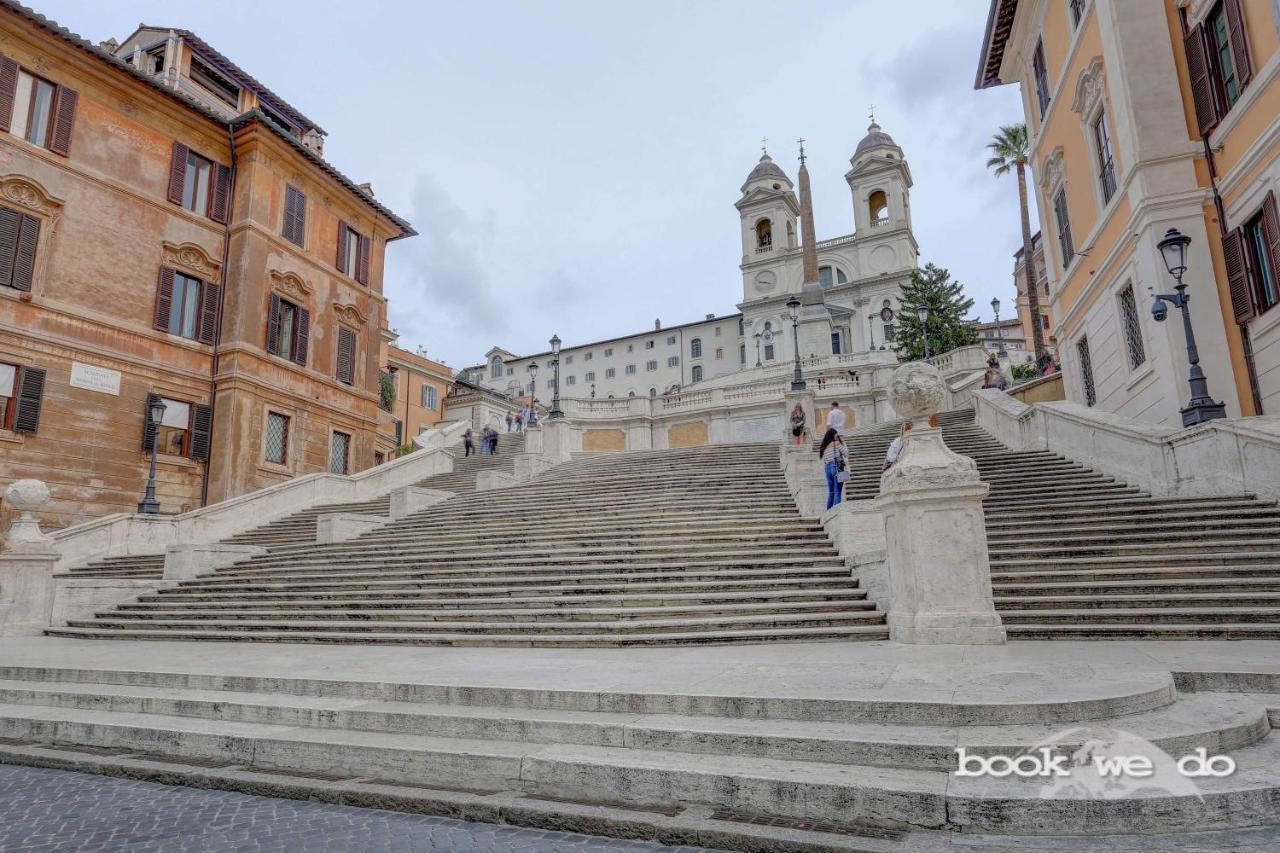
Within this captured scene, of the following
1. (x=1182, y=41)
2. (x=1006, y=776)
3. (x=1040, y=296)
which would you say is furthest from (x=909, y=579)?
(x=1040, y=296)

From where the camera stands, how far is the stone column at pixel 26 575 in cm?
1347

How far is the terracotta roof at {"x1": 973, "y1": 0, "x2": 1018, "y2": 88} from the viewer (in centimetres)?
2216

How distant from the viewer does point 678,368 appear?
8412cm

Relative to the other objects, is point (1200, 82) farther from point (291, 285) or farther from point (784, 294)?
point (784, 294)

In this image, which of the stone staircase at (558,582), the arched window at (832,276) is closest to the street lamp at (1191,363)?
the stone staircase at (558,582)

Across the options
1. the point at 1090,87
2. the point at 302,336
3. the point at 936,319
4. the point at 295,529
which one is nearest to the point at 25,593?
the point at 295,529

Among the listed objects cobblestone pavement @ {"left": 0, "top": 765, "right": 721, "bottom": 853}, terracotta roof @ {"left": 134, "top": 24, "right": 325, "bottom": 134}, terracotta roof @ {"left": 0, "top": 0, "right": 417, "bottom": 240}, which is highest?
terracotta roof @ {"left": 134, "top": 24, "right": 325, "bottom": 134}

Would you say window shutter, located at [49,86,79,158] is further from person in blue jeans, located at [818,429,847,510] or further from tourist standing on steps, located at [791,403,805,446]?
person in blue jeans, located at [818,429,847,510]

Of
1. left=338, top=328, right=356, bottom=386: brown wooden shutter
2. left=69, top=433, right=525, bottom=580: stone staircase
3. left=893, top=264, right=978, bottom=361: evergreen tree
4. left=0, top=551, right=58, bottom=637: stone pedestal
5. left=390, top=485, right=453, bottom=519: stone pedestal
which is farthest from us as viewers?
left=893, top=264, right=978, bottom=361: evergreen tree

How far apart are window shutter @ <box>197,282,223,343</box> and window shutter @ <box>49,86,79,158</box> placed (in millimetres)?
5010

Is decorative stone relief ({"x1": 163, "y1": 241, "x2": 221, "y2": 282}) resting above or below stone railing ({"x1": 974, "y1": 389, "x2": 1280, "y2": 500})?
above

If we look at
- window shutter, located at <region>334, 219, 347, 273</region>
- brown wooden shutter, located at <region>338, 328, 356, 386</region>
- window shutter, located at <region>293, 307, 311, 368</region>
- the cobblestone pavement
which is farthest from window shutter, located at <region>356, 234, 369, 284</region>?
the cobblestone pavement

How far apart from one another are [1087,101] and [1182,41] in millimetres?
2785

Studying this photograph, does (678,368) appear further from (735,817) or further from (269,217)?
(735,817)
